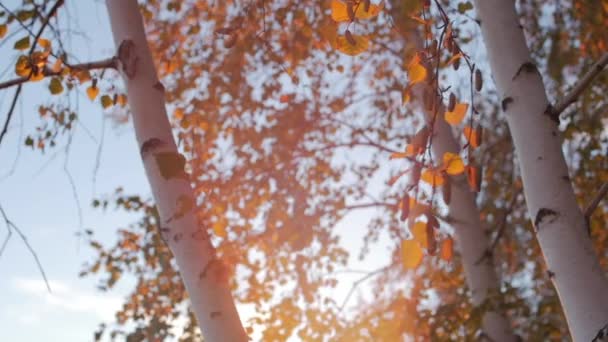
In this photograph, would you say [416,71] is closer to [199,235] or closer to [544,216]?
[544,216]

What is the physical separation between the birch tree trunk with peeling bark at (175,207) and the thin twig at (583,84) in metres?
1.14

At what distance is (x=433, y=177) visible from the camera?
0.97 metres

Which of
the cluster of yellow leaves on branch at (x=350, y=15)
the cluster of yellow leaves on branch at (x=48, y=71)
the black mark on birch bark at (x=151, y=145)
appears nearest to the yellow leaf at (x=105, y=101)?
the cluster of yellow leaves on branch at (x=48, y=71)

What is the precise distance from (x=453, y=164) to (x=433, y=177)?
53 mm

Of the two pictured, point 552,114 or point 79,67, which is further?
point 79,67

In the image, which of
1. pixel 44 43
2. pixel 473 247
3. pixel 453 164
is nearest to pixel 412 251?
pixel 453 164

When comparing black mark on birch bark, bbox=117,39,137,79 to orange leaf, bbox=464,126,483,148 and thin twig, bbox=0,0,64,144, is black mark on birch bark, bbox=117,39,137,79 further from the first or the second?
orange leaf, bbox=464,126,483,148

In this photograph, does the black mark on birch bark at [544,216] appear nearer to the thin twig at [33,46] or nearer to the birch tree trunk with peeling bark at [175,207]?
the birch tree trunk with peeling bark at [175,207]

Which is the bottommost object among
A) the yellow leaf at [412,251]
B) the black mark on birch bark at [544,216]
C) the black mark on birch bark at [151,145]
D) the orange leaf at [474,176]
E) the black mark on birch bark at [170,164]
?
the yellow leaf at [412,251]

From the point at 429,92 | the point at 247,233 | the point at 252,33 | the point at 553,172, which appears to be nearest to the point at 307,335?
the point at 247,233

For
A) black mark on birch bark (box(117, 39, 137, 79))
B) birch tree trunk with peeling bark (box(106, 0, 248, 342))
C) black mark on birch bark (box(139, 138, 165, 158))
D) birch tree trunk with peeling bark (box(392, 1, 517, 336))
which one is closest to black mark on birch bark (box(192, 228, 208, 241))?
birch tree trunk with peeling bark (box(106, 0, 248, 342))

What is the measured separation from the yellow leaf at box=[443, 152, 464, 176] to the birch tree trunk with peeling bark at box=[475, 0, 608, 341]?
1.83 ft

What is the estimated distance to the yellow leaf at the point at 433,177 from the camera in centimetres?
99

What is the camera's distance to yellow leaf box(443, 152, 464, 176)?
0.98 meters
